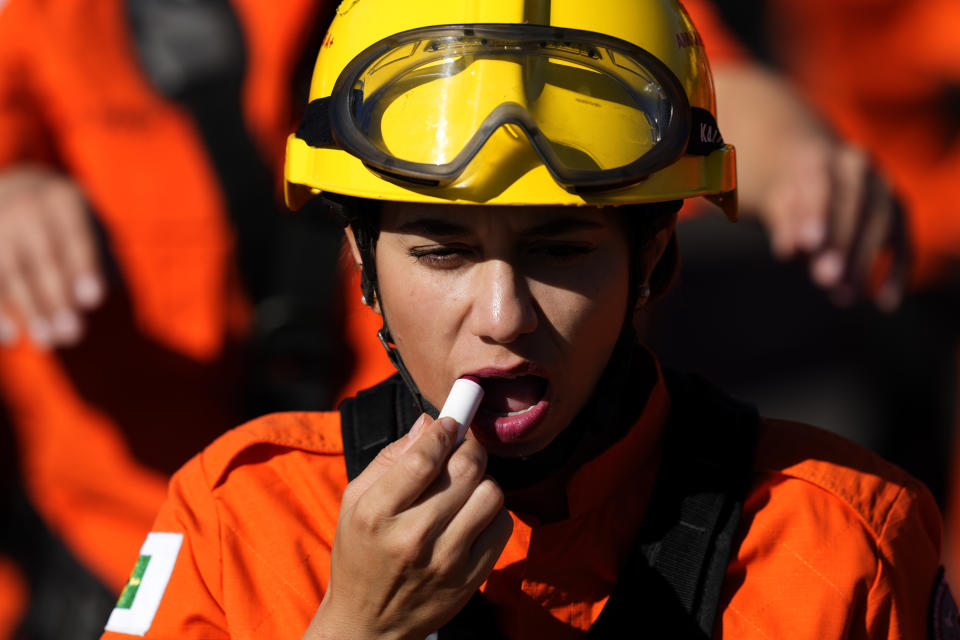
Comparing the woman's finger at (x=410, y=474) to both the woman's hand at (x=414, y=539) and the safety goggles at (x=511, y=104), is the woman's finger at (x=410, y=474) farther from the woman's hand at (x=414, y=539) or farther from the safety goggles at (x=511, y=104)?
the safety goggles at (x=511, y=104)

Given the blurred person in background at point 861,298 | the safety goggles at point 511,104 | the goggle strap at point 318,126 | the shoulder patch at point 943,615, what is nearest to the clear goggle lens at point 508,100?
the safety goggles at point 511,104

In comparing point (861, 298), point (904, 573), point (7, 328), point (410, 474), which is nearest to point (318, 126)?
point (410, 474)

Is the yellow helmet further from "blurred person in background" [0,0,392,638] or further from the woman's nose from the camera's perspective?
"blurred person in background" [0,0,392,638]

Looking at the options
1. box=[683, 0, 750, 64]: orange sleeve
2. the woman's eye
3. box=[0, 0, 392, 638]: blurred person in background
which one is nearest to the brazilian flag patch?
the woman's eye

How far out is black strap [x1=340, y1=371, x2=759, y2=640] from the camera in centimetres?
232

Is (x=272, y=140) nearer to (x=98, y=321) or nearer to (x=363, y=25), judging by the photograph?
(x=98, y=321)

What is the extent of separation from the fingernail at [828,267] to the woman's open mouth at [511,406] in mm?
1144

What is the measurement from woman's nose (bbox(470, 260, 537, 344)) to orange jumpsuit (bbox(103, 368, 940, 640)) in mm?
350

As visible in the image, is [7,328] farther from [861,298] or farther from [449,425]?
[861,298]

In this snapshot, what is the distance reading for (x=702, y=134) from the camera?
2480 mm

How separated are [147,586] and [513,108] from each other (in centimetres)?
109

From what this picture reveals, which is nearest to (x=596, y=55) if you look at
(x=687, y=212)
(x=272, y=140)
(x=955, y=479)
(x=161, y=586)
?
(x=161, y=586)

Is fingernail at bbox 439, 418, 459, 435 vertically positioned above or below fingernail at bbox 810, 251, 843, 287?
above

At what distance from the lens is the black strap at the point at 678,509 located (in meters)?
2.32
